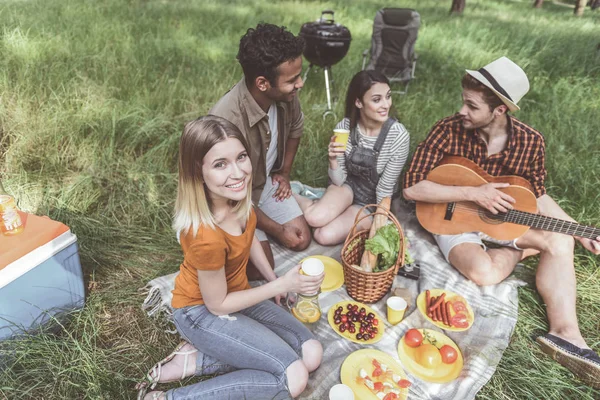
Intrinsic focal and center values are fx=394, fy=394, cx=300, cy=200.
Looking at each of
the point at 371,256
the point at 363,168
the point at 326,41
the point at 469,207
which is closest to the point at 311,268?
the point at 371,256

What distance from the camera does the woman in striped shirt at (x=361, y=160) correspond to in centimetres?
297

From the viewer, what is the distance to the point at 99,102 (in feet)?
13.3

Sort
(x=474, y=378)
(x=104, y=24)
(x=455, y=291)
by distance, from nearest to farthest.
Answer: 1. (x=474, y=378)
2. (x=455, y=291)
3. (x=104, y=24)

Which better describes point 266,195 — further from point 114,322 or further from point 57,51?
point 57,51

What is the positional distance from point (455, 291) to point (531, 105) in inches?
148

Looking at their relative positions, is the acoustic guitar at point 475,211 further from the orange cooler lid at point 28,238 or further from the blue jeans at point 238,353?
the orange cooler lid at point 28,238

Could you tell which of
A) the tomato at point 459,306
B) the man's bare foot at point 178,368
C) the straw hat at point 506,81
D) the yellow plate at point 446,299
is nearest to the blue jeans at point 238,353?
the man's bare foot at point 178,368

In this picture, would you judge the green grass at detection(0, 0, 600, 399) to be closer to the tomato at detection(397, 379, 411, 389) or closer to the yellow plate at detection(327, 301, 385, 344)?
the tomato at detection(397, 379, 411, 389)

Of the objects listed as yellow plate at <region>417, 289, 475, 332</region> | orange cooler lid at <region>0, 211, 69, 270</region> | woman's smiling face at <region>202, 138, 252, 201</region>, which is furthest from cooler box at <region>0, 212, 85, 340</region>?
yellow plate at <region>417, 289, 475, 332</region>

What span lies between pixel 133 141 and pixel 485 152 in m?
3.08

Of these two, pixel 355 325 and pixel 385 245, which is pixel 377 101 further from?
pixel 355 325

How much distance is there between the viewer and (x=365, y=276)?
8.26 ft

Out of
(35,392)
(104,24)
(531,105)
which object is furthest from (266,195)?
(104,24)

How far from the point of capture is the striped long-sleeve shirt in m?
3.07
